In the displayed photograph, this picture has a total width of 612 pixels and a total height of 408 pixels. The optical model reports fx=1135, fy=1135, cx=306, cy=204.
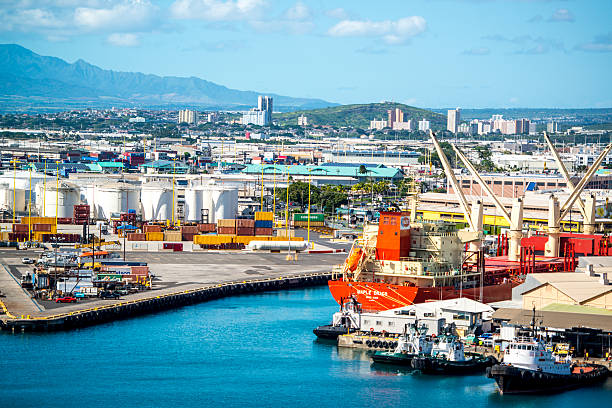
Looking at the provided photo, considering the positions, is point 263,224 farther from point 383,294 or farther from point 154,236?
point 383,294

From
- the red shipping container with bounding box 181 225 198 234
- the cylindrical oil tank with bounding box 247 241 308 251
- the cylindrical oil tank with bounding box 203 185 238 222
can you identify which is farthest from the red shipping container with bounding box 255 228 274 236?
the cylindrical oil tank with bounding box 203 185 238 222

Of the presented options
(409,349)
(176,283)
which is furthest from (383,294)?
(176,283)

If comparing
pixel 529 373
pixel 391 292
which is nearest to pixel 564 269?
pixel 391 292

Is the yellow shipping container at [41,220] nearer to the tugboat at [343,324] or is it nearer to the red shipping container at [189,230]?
the red shipping container at [189,230]

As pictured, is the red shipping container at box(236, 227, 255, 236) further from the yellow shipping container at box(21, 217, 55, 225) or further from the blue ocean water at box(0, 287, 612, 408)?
the blue ocean water at box(0, 287, 612, 408)

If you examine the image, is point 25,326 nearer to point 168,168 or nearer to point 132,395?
point 132,395

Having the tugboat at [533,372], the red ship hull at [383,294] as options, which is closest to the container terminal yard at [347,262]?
the red ship hull at [383,294]
